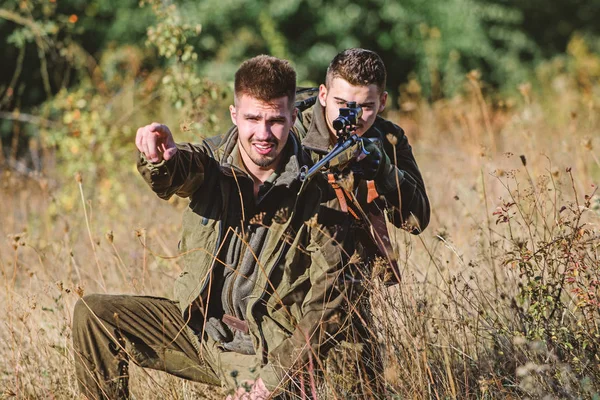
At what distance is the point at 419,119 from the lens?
10000 millimetres

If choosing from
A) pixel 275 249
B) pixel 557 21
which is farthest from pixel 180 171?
pixel 557 21

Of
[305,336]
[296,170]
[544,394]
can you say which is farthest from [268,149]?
[544,394]

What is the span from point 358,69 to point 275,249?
93 cm

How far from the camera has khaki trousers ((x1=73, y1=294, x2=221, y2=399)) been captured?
2.98 metres

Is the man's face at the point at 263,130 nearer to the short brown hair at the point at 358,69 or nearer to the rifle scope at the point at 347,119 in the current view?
the rifle scope at the point at 347,119

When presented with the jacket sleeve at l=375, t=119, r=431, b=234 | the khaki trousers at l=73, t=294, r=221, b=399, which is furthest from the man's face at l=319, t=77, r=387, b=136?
the khaki trousers at l=73, t=294, r=221, b=399

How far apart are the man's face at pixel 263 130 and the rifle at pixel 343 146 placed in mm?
153

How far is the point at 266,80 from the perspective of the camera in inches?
119

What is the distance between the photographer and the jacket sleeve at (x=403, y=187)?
2980 mm

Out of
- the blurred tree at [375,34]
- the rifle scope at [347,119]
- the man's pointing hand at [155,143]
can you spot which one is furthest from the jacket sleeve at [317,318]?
the blurred tree at [375,34]

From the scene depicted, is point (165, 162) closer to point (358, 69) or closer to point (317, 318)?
point (317, 318)

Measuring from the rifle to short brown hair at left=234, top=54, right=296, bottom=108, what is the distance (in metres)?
0.25

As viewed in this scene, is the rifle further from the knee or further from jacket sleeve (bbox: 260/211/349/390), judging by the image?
the knee

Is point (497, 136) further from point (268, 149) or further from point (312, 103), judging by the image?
point (268, 149)
